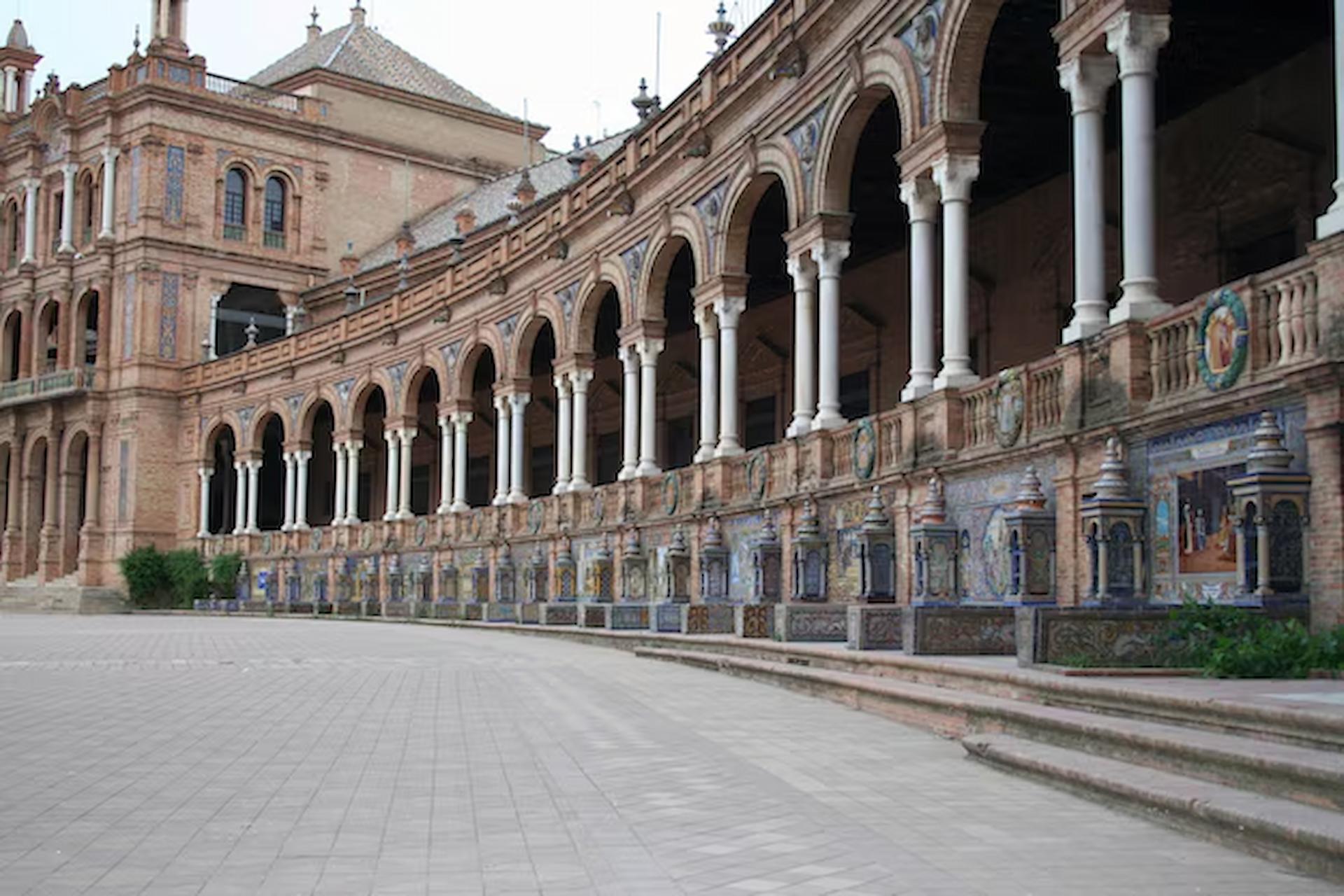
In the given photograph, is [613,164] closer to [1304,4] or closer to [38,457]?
[1304,4]

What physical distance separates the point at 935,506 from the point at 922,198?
12.7 ft

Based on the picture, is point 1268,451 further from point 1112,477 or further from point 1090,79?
point 1090,79

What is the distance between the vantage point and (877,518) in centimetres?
1638

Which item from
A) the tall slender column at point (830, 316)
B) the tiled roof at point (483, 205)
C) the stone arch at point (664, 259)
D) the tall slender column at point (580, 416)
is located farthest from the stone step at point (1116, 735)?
the tiled roof at point (483, 205)

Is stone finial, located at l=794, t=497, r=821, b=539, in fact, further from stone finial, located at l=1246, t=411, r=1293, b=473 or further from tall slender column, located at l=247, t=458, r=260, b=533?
tall slender column, located at l=247, t=458, r=260, b=533

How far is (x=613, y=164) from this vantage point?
28891mm

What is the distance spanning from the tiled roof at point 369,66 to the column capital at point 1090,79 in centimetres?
4978

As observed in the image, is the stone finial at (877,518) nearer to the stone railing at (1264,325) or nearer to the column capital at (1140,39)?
the stone railing at (1264,325)

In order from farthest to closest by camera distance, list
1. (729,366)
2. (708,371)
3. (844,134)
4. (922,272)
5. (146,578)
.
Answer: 1. (146,578)
2. (708,371)
3. (729,366)
4. (844,134)
5. (922,272)

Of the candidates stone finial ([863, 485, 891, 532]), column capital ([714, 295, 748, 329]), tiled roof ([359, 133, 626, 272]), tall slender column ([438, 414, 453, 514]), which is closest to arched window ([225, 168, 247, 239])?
tiled roof ([359, 133, 626, 272])

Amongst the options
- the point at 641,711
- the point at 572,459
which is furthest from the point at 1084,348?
the point at 572,459

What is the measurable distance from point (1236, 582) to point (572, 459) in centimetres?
2347

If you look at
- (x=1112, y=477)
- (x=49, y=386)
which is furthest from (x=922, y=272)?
(x=49, y=386)

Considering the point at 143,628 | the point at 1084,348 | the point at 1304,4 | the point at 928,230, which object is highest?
the point at 1304,4
